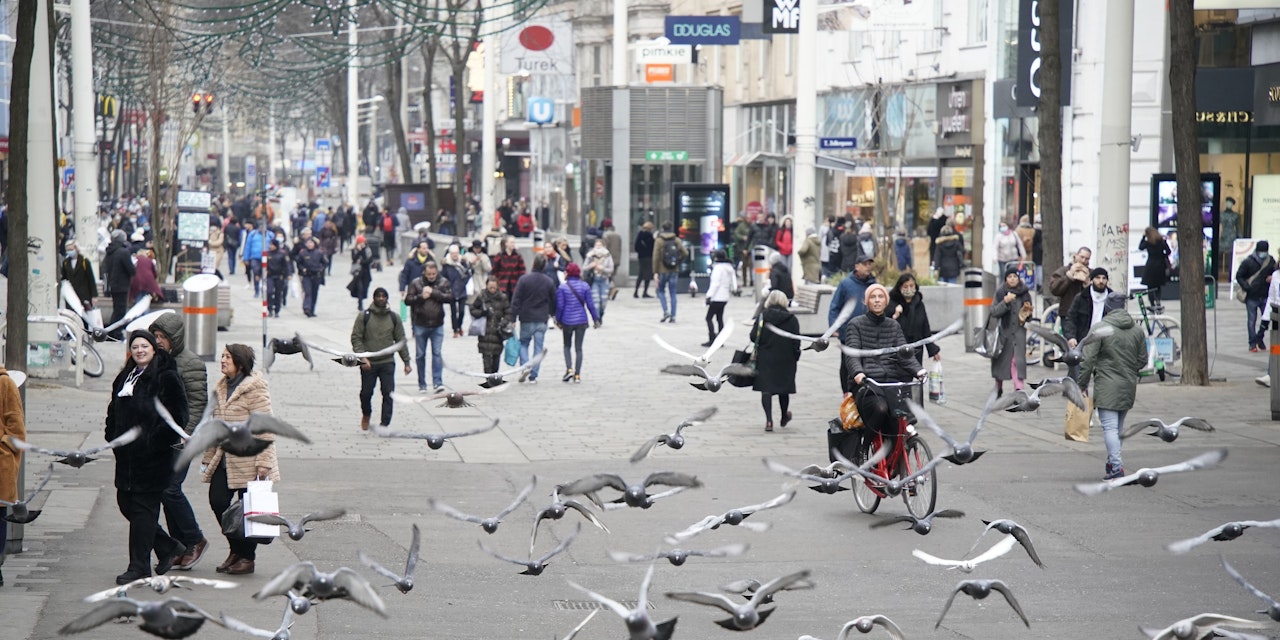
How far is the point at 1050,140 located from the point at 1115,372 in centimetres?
877

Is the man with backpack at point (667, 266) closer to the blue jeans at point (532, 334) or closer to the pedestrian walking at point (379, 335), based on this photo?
the blue jeans at point (532, 334)

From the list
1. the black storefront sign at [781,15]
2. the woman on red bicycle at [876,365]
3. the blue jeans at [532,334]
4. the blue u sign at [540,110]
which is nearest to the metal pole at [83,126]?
the blue jeans at [532,334]

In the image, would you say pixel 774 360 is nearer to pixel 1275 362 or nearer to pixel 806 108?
pixel 1275 362

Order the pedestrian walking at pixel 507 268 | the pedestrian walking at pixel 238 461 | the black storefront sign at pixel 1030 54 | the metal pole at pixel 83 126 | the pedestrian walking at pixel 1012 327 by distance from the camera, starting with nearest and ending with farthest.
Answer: the pedestrian walking at pixel 238 461 → the pedestrian walking at pixel 1012 327 → the metal pole at pixel 83 126 → the pedestrian walking at pixel 507 268 → the black storefront sign at pixel 1030 54

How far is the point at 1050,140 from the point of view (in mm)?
21656

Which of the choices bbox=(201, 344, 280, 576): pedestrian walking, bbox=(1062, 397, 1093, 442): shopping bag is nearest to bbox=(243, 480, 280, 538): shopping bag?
bbox=(201, 344, 280, 576): pedestrian walking

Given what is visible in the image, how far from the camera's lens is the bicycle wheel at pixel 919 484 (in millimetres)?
11820

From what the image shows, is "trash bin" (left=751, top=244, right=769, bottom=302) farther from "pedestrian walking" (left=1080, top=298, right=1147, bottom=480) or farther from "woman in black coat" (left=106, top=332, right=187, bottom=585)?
"woman in black coat" (left=106, top=332, right=187, bottom=585)

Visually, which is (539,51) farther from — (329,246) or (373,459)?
(373,459)

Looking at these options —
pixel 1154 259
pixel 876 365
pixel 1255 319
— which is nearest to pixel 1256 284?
pixel 1255 319

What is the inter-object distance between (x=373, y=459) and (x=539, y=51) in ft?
89.3

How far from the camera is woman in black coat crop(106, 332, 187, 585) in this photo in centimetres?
955

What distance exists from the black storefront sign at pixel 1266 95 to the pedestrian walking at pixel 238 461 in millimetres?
24124

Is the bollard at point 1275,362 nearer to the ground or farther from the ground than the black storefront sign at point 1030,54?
nearer to the ground
